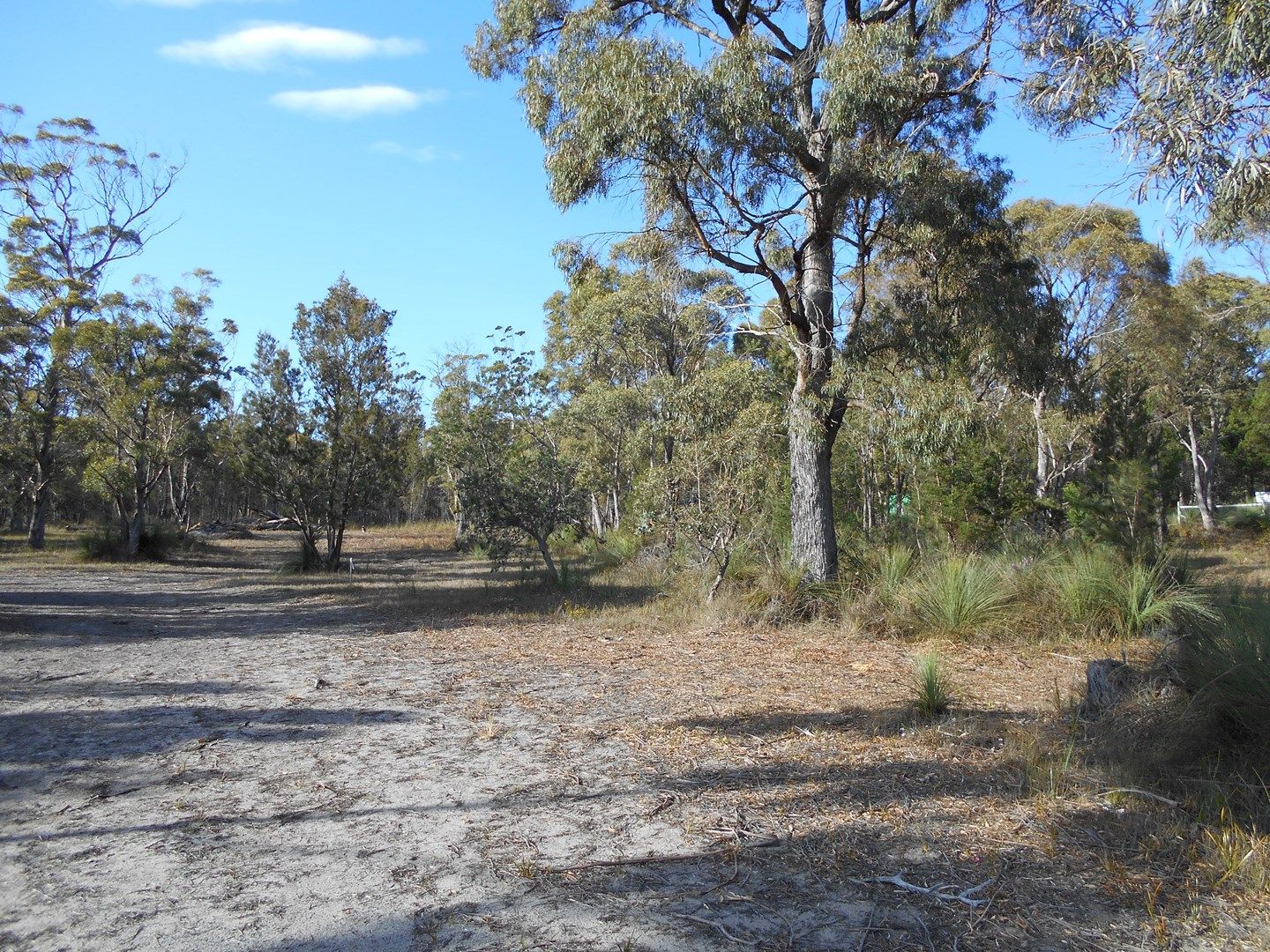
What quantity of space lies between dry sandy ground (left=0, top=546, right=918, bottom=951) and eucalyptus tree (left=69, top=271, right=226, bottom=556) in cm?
1746

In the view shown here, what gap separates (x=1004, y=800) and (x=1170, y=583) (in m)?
6.19

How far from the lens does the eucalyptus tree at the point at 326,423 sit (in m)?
19.5

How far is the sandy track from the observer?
3.18m

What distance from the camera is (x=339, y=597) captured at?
47.2 ft

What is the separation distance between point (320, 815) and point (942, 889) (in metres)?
2.87

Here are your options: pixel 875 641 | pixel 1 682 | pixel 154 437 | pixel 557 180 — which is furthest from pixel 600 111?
pixel 154 437

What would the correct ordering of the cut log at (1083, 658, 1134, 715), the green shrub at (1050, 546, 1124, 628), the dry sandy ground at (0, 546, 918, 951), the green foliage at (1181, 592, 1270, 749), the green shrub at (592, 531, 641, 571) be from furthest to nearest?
the green shrub at (592, 531, 641, 571)
the green shrub at (1050, 546, 1124, 628)
the cut log at (1083, 658, 1134, 715)
the green foliage at (1181, 592, 1270, 749)
the dry sandy ground at (0, 546, 918, 951)

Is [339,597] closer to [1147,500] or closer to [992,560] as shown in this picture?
[992,560]

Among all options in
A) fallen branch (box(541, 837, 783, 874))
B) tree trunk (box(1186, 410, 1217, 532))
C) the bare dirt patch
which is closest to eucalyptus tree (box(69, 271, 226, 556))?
the bare dirt patch

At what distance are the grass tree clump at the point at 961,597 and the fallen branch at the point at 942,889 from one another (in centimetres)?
577

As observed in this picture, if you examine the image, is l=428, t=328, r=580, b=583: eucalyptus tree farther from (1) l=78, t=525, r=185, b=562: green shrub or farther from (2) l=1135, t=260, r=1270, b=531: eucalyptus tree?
(2) l=1135, t=260, r=1270, b=531: eucalyptus tree

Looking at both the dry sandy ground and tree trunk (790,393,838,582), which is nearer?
the dry sandy ground

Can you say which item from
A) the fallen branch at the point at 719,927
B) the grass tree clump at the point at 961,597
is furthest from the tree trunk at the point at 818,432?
the fallen branch at the point at 719,927

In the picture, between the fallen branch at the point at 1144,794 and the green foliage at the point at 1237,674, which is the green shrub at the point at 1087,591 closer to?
the green foliage at the point at 1237,674
